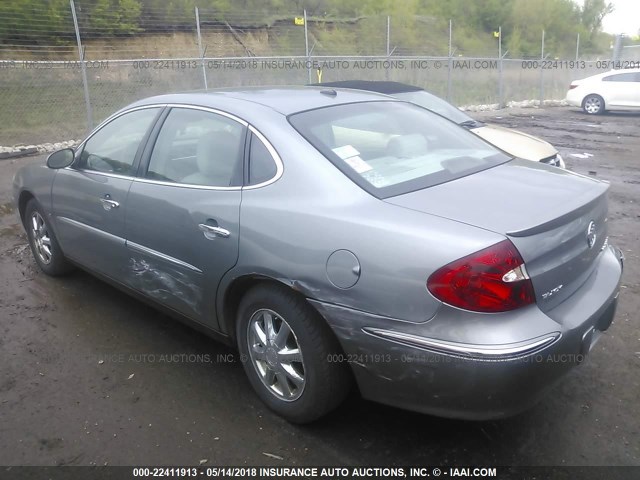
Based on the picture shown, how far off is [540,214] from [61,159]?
11.1ft

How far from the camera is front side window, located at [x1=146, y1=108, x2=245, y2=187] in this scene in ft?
9.98

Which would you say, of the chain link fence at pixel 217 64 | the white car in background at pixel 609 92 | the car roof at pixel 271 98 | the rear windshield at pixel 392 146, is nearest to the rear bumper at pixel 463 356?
the rear windshield at pixel 392 146

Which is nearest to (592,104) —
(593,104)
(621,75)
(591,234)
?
(593,104)

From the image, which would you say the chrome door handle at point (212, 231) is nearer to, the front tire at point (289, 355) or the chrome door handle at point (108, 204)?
the front tire at point (289, 355)

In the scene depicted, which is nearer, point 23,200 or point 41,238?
point 41,238

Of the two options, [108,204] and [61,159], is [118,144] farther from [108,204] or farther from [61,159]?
[61,159]

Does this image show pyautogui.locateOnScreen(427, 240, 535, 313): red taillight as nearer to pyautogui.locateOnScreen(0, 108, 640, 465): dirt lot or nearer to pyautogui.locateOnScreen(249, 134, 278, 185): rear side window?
pyautogui.locateOnScreen(0, 108, 640, 465): dirt lot

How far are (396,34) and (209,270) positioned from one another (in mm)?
27172

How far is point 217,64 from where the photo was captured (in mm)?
16688

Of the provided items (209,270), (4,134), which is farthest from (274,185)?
(4,134)

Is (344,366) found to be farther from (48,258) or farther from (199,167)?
(48,258)

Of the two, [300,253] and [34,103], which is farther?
[34,103]

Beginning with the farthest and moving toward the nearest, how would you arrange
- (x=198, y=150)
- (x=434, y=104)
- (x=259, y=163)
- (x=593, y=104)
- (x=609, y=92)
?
(x=593, y=104), (x=609, y=92), (x=434, y=104), (x=198, y=150), (x=259, y=163)

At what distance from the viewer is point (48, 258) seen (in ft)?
15.4
